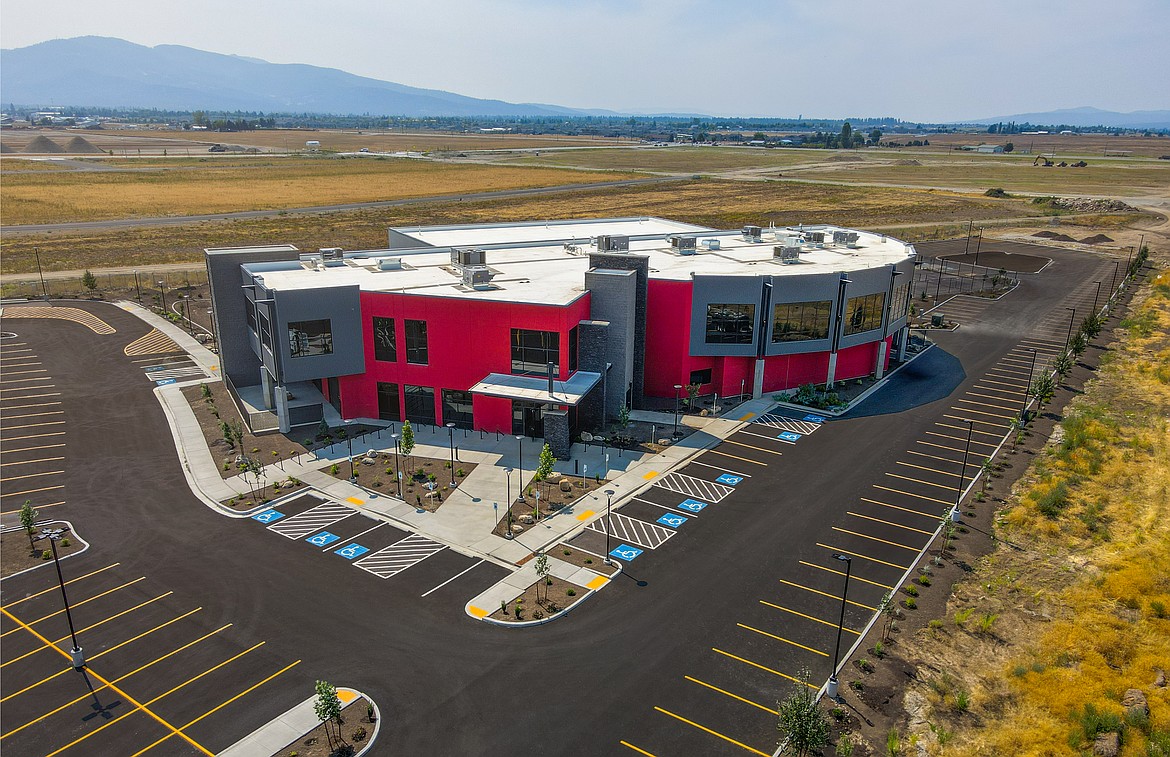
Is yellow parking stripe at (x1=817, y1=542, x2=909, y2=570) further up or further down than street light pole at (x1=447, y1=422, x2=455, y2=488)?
further down

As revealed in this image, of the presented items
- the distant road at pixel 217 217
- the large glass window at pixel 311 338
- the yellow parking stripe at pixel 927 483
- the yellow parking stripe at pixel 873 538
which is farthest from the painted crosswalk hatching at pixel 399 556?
the distant road at pixel 217 217

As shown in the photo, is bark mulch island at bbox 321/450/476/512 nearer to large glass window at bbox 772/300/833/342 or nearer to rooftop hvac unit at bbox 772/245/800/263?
large glass window at bbox 772/300/833/342

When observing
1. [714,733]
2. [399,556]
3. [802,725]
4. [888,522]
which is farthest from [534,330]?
[802,725]

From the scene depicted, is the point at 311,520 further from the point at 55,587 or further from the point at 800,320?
the point at 800,320

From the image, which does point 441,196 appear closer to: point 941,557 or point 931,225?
point 931,225

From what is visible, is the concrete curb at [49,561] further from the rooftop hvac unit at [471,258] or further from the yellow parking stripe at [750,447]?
the yellow parking stripe at [750,447]

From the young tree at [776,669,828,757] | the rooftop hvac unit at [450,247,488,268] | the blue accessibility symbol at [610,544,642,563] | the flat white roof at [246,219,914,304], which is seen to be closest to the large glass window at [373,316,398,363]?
the flat white roof at [246,219,914,304]

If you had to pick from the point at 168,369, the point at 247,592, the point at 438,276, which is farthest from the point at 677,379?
the point at 168,369
